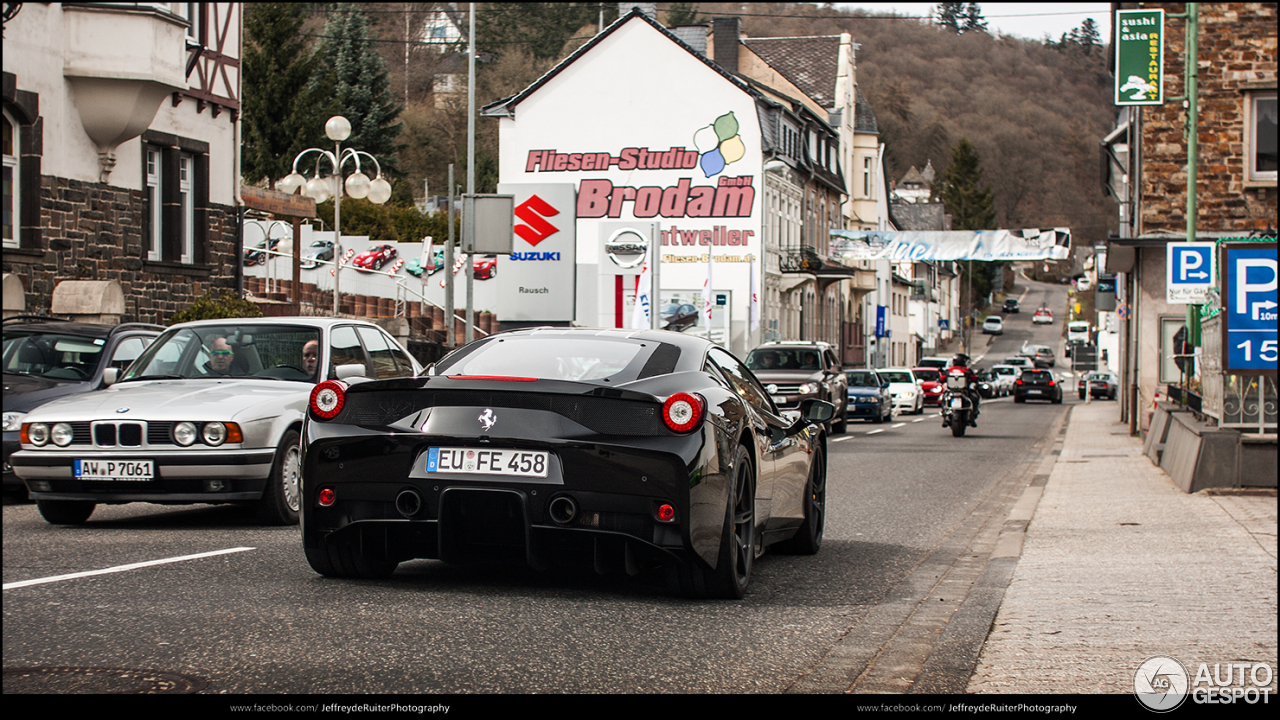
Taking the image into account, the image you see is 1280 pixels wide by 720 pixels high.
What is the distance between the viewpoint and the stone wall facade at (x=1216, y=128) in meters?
26.3

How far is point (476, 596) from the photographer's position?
6.55 metres

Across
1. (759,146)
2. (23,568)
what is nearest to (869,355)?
(759,146)

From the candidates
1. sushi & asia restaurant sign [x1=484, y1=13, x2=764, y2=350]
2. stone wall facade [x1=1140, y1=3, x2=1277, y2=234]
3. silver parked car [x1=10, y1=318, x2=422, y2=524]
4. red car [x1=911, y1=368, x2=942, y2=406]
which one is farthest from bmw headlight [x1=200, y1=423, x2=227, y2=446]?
red car [x1=911, y1=368, x2=942, y2=406]

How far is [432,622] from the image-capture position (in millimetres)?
5789

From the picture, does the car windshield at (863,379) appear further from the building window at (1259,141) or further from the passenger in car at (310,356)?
the passenger in car at (310,356)

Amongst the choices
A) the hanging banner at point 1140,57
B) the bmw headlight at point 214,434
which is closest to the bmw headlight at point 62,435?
the bmw headlight at point 214,434

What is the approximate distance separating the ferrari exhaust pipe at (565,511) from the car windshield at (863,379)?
3043cm

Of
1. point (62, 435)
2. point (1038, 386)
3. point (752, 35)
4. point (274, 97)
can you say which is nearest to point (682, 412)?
point (62, 435)

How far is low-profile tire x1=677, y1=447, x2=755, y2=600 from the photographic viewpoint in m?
6.54

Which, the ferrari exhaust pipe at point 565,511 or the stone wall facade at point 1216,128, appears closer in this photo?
the ferrari exhaust pipe at point 565,511

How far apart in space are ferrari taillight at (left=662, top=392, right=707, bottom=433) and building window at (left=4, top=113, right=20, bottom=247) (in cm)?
1848

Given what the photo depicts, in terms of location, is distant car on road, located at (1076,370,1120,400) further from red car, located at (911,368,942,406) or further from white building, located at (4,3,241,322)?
white building, located at (4,3,241,322)

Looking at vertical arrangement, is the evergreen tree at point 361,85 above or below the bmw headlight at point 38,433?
above

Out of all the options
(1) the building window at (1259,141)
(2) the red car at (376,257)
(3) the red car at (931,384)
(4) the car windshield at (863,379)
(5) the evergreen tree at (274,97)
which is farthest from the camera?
(5) the evergreen tree at (274,97)
